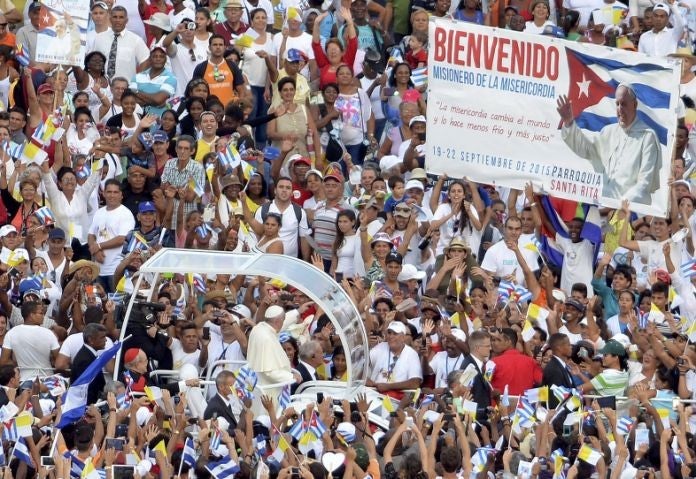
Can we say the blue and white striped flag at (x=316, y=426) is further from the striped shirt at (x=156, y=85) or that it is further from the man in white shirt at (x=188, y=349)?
the striped shirt at (x=156, y=85)

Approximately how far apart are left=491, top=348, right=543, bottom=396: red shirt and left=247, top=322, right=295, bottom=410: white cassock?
1811 millimetres

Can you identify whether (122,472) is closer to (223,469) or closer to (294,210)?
(223,469)

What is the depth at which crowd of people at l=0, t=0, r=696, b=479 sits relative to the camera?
22.8 metres

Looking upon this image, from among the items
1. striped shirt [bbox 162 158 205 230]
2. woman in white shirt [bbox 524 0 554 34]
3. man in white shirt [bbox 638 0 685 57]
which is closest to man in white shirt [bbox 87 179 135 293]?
striped shirt [bbox 162 158 205 230]

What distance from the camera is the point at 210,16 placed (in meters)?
30.3

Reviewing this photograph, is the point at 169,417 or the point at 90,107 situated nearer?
the point at 169,417

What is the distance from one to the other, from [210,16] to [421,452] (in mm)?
9197

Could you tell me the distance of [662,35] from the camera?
3108 centimetres

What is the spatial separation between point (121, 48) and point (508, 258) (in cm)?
538

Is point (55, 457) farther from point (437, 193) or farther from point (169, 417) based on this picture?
point (437, 193)

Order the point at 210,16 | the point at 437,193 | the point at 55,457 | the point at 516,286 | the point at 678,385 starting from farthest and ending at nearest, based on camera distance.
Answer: the point at 210,16, the point at 437,193, the point at 516,286, the point at 678,385, the point at 55,457

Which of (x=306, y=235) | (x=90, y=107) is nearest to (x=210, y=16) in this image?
(x=90, y=107)

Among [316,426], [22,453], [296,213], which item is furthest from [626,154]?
[22,453]

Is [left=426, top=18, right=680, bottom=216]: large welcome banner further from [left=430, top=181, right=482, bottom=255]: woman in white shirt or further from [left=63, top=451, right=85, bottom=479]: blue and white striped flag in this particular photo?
[left=63, top=451, right=85, bottom=479]: blue and white striped flag
